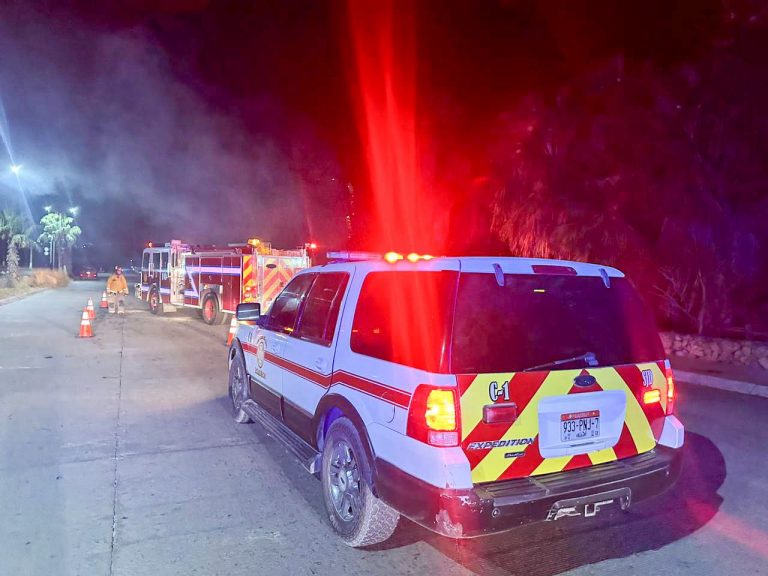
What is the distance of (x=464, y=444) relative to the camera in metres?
2.91

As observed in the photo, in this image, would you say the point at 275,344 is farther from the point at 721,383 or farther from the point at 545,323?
the point at 721,383

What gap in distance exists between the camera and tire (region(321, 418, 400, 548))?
3395mm

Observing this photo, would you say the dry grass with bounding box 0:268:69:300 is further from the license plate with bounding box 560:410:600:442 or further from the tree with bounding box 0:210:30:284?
the license plate with bounding box 560:410:600:442

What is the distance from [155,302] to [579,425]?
57.2ft

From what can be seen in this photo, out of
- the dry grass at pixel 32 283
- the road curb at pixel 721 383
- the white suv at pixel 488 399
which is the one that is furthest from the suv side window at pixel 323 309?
the dry grass at pixel 32 283

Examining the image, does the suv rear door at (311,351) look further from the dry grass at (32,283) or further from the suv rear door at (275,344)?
the dry grass at (32,283)

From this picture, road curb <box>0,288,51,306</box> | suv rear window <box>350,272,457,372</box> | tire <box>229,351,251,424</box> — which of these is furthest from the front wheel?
suv rear window <box>350,272,457,372</box>

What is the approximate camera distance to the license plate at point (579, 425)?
3.16 m

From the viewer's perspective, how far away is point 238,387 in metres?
6.33

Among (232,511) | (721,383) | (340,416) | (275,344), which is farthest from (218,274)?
(340,416)

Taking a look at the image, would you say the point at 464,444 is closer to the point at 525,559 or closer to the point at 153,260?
the point at 525,559

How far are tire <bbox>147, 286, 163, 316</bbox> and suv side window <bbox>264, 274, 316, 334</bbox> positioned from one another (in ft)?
45.8

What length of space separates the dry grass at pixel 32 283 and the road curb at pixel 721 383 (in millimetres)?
24574

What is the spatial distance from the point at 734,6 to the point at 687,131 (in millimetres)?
2172
